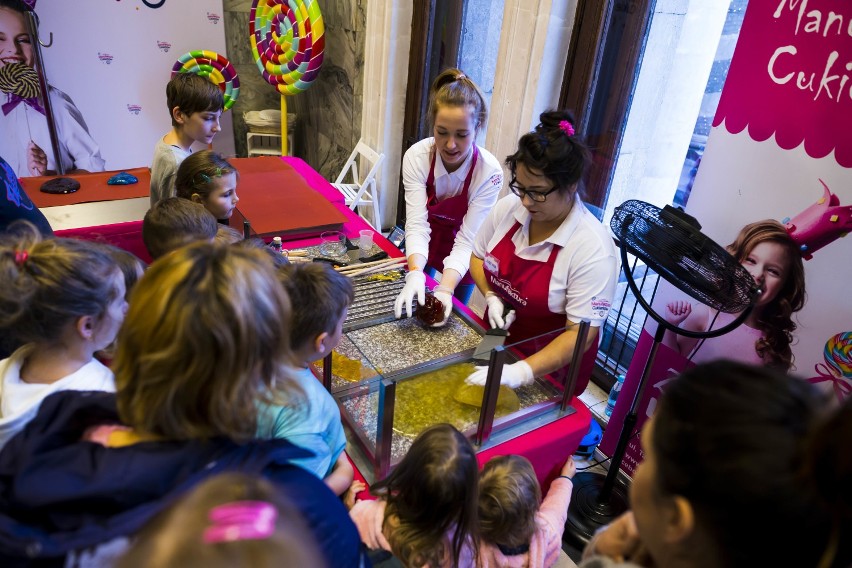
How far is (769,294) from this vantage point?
208 centimetres

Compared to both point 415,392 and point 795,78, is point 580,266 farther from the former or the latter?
point 795,78

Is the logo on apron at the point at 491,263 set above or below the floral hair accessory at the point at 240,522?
below

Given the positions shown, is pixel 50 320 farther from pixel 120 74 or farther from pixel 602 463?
pixel 120 74

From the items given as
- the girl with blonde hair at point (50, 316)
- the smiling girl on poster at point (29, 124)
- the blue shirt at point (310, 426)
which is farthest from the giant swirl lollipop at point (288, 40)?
the blue shirt at point (310, 426)

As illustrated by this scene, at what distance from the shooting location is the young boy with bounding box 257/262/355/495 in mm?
1317

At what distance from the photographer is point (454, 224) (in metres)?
3.09

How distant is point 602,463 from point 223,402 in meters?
2.45

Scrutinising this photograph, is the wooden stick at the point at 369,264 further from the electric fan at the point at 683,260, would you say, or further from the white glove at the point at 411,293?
the electric fan at the point at 683,260

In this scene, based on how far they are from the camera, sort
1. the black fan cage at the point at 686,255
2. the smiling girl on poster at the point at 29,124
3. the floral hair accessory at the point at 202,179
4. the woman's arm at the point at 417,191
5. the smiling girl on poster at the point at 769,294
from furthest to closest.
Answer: the smiling girl on poster at the point at 29,124 → the woman's arm at the point at 417,191 → the floral hair accessory at the point at 202,179 → the smiling girl on poster at the point at 769,294 → the black fan cage at the point at 686,255

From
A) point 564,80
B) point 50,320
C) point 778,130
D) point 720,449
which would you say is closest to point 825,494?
point 720,449

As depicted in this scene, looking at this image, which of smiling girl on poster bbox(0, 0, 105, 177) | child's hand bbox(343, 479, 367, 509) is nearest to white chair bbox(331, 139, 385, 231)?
smiling girl on poster bbox(0, 0, 105, 177)

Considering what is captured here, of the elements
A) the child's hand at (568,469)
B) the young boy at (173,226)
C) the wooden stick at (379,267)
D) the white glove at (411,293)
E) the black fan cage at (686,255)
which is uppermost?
the black fan cage at (686,255)

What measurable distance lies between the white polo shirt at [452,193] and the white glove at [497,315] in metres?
0.34

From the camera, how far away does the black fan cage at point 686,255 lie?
1.79 meters
